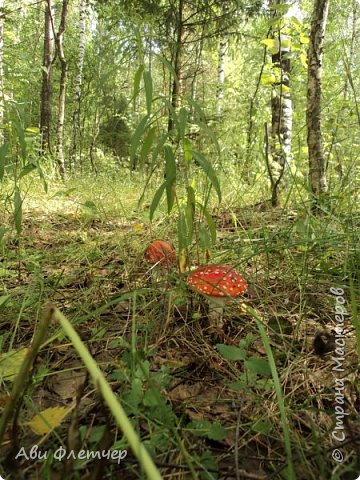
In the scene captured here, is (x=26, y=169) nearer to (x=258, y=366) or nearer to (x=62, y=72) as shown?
(x=258, y=366)

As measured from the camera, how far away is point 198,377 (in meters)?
1.22

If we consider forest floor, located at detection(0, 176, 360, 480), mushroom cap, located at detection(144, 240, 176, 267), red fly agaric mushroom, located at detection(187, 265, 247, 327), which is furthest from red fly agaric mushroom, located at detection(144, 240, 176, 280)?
red fly agaric mushroom, located at detection(187, 265, 247, 327)

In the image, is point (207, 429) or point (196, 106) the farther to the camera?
point (196, 106)

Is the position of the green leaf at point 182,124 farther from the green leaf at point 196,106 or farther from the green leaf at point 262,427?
the green leaf at point 262,427

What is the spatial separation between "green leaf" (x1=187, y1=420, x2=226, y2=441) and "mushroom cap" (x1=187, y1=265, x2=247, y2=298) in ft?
1.70

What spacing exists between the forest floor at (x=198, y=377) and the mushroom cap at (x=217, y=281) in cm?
8

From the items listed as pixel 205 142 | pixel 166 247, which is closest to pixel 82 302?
pixel 166 247

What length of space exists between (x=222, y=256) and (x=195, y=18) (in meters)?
5.61

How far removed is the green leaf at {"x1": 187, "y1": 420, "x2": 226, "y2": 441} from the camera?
3.01 ft

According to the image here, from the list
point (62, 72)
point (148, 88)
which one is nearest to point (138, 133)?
point (148, 88)

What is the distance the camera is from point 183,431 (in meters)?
0.94

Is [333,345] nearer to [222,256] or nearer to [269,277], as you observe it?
[269,277]

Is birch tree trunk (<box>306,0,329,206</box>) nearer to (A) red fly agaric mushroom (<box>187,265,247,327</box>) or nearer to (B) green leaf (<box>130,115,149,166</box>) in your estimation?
(A) red fly agaric mushroom (<box>187,265,247,327</box>)

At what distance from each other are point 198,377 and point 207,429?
291 mm
